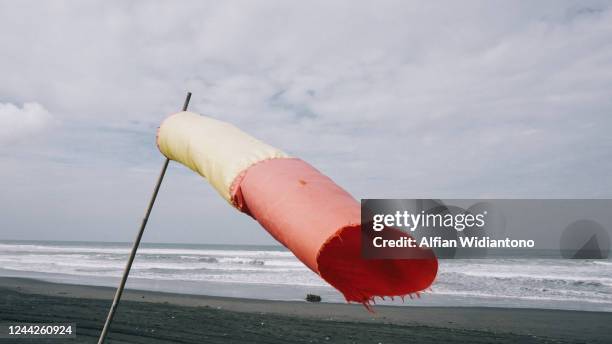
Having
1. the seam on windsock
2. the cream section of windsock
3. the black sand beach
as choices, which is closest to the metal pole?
the cream section of windsock

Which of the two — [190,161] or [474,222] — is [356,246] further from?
[474,222]

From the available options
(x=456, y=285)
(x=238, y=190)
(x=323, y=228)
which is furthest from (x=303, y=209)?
(x=456, y=285)

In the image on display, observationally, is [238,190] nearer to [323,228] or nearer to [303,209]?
[303,209]

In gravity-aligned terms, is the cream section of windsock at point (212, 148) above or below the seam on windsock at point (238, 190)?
above

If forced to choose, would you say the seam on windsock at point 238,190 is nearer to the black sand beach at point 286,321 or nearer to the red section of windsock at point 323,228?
the red section of windsock at point 323,228

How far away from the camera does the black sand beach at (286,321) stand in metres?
10.2

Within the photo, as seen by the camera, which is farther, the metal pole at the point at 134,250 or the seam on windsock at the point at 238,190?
the metal pole at the point at 134,250

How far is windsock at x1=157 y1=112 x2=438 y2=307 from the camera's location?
1.52 m

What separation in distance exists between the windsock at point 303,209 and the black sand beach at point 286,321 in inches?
326

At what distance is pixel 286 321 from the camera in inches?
Answer: 472

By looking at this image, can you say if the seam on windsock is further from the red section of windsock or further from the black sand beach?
the black sand beach

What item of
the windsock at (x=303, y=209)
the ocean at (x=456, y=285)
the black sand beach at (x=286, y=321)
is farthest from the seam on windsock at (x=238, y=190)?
the ocean at (x=456, y=285)

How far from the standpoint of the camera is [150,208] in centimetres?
401

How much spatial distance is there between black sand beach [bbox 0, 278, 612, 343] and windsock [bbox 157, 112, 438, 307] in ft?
27.2
